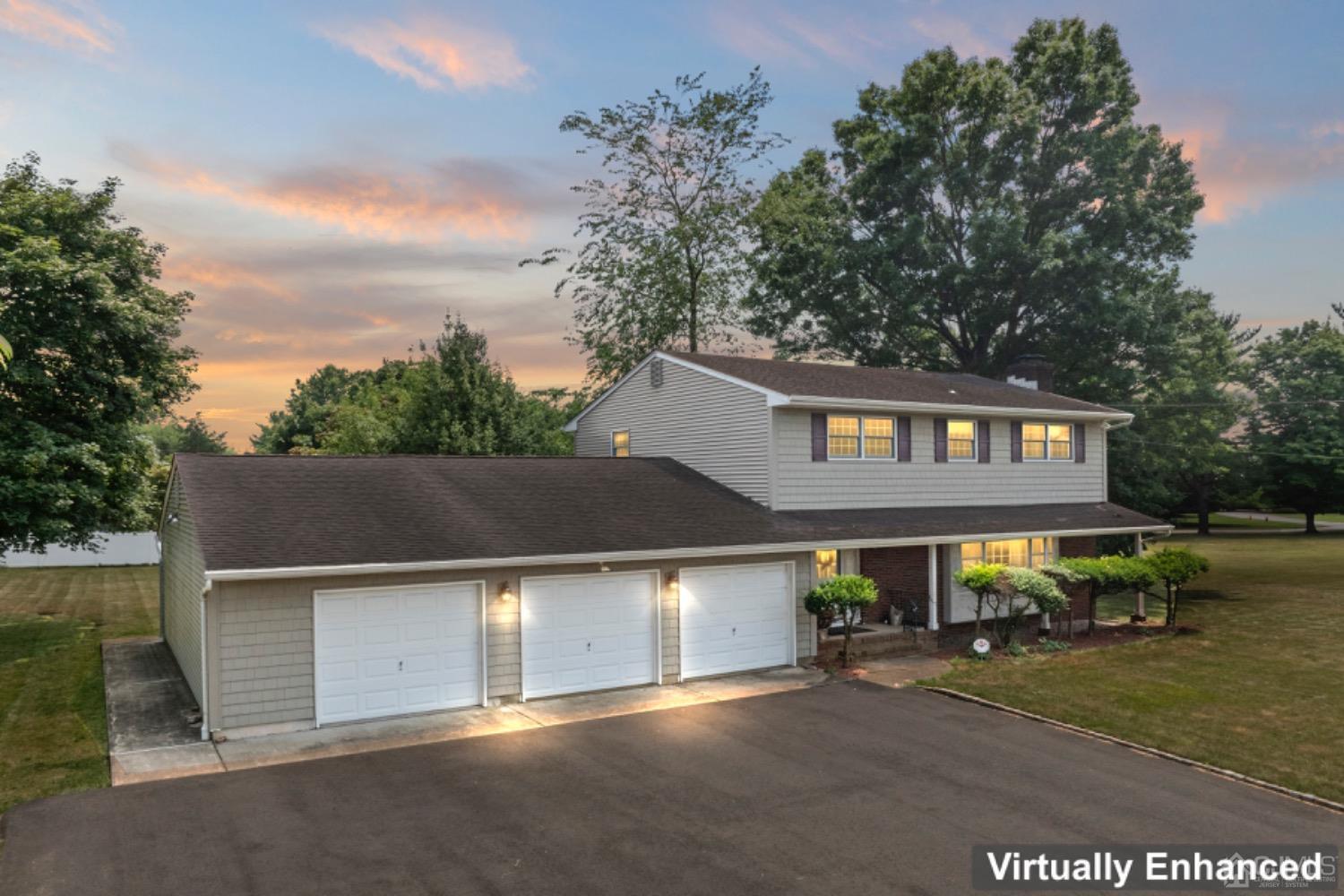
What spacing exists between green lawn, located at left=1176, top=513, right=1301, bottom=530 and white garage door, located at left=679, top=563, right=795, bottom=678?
Result: 54.9 m

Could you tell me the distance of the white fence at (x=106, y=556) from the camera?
36562 millimetres

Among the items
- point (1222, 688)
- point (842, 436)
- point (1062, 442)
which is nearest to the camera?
point (1222, 688)

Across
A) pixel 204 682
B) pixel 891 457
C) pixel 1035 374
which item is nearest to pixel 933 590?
pixel 891 457

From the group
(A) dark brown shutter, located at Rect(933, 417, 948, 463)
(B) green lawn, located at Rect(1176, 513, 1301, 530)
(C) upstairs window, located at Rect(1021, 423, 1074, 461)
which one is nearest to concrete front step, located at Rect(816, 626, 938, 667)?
(A) dark brown shutter, located at Rect(933, 417, 948, 463)

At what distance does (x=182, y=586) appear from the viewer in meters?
15.7

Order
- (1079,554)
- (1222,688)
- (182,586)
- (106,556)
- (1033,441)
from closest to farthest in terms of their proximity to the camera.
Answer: (1222,688)
(182,586)
(1079,554)
(1033,441)
(106,556)

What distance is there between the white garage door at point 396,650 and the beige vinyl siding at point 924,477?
25.2 feet

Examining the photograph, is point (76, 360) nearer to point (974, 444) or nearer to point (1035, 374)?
point (974, 444)

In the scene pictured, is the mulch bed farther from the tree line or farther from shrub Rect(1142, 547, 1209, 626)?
the tree line

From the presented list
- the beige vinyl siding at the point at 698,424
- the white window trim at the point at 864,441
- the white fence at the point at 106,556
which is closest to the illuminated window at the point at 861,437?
the white window trim at the point at 864,441

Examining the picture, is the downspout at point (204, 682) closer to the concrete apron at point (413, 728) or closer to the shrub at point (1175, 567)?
the concrete apron at point (413, 728)

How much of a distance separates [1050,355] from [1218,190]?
11251 mm

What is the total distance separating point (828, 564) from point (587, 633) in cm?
657

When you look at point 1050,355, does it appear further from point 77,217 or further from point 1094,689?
point 77,217
